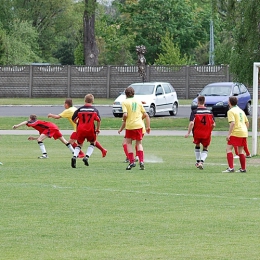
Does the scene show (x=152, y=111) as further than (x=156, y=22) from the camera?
No

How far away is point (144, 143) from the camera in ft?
91.4

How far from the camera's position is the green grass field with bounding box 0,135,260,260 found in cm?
961

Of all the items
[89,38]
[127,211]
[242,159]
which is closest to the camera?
[127,211]

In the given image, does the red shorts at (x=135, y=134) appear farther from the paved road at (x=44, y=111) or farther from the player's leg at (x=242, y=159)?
the paved road at (x=44, y=111)

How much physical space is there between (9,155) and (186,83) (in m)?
34.6

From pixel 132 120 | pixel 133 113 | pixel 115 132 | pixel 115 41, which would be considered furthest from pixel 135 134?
pixel 115 41

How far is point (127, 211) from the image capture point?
41.0 feet

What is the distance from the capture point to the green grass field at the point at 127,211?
378 inches

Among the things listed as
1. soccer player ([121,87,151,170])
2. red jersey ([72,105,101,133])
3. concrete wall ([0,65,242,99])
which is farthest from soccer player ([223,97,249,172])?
concrete wall ([0,65,242,99])

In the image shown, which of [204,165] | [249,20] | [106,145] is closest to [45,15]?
[249,20]

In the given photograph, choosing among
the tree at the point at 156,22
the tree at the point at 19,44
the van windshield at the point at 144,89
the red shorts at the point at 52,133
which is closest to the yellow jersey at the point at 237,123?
the red shorts at the point at 52,133

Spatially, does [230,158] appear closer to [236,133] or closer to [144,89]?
[236,133]

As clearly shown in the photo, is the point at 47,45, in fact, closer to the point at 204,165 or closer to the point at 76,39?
the point at 76,39

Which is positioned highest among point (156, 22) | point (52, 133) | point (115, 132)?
point (156, 22)
